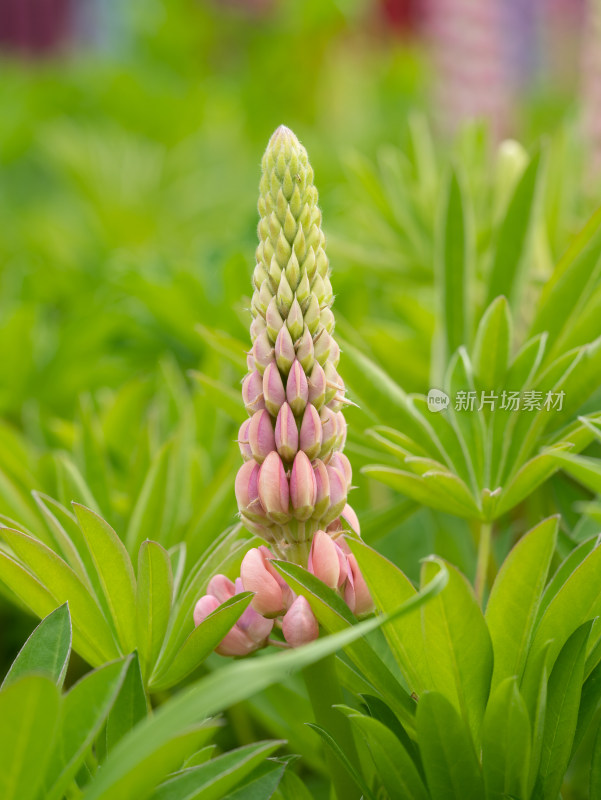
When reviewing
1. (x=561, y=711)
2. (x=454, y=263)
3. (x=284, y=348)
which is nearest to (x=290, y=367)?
(x=284, y=348)

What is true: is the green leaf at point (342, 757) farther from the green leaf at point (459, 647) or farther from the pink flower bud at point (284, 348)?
the pink flower bud at point (284, 348)

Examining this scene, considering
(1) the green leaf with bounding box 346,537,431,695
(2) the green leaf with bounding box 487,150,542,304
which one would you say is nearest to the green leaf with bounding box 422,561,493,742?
(1) the green leaf with bounding box 346,537,431,695

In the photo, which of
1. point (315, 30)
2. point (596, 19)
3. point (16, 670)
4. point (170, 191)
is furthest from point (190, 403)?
point (315, 30)

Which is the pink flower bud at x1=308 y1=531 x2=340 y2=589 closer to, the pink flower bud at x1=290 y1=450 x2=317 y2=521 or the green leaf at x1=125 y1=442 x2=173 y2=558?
the pink flower bud at x1=290 y1=450 x2=317 y2=521

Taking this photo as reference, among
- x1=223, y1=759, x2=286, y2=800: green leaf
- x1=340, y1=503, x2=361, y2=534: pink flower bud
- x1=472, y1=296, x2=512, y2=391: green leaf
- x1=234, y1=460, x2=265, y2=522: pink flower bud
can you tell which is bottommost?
x1=223, y1=759, x2=286, y2=800: green leaf

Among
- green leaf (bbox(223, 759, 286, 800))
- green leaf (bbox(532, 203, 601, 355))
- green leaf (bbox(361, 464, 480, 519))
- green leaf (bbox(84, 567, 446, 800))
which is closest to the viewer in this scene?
green leaf (bbox(84, 567, 446, 800))

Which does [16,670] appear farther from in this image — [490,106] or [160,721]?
[490,106]

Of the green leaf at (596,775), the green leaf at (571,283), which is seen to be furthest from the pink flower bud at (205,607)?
the green leaf at (571,283)
